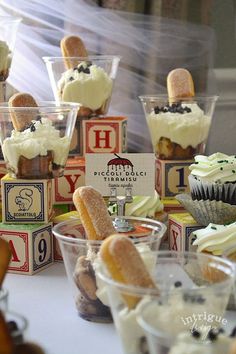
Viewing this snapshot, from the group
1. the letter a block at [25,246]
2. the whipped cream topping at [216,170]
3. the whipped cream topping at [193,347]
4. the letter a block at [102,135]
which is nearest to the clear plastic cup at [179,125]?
the letter a block at [102,135]

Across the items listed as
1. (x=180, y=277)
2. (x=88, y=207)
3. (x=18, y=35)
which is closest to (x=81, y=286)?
(x=88, y=207)

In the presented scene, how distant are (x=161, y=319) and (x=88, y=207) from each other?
17.6 inches

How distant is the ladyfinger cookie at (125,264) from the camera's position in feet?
3.75

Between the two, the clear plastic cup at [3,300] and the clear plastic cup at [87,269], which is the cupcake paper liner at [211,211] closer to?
the clear plastic cup at [87,269]

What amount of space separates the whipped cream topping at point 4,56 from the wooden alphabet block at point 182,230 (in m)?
0.72

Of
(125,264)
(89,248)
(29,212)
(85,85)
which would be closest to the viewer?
(125,264)

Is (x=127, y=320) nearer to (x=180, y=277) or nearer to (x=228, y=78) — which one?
(x=180, y=277)

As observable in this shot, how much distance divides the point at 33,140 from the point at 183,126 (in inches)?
18.7

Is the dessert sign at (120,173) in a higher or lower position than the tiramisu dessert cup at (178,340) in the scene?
higher

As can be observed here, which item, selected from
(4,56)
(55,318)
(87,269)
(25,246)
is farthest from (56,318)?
(4,56)

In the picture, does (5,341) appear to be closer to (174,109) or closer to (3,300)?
(3,300)

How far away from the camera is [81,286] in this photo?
1475mm

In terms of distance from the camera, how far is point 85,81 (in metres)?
2.12

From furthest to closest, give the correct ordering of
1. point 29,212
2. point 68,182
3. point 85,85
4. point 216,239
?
point 85,85 < point 68,182 < point 29,212 < point 216,239
